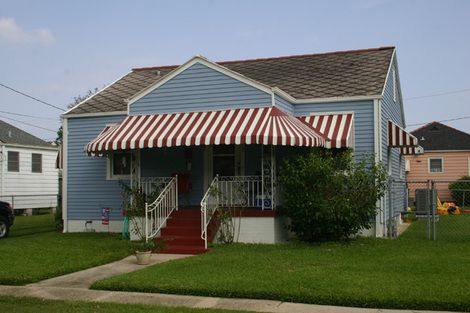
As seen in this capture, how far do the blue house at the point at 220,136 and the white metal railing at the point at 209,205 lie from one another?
0.12ft

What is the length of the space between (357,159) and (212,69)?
4.79 metres

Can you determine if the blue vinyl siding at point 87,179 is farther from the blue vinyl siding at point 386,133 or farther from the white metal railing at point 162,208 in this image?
the blue vinyl siding at point 386,133

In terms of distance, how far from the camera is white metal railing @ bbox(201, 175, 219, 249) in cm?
1291

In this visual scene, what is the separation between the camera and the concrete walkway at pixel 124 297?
24.8 feet

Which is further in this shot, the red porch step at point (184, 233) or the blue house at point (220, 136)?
the blue house at point (220, 136)

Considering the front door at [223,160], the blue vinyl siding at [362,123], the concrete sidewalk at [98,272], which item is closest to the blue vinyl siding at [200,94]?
the front door at [223,160]

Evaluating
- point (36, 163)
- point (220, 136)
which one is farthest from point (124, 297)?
point (36, 163)

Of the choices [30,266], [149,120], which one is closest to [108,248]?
[30,266]

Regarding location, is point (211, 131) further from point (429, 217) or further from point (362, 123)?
point (429, 217)

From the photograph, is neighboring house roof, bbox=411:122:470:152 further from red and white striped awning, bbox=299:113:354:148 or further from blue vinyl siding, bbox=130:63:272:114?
blue vinyl siding, bbox=130:63:272:114

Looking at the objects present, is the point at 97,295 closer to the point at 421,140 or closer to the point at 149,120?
the point at 149,120

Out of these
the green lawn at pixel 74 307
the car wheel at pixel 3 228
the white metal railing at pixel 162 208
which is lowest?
the green lawn at pixel 74 307

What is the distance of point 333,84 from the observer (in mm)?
16391

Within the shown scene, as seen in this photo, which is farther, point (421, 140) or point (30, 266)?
point (421, 140)
